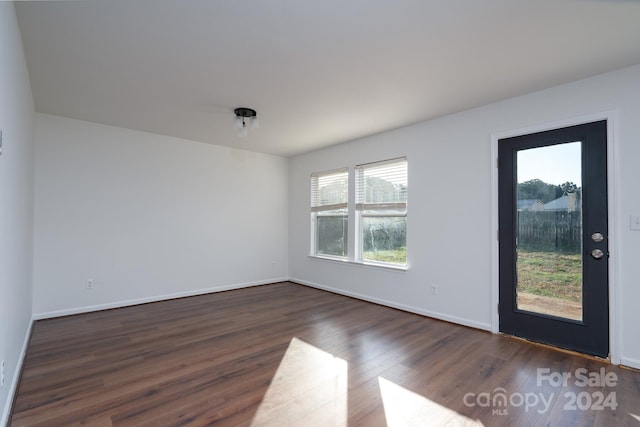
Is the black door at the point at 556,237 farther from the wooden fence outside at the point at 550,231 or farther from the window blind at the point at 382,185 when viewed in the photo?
the window blind at the point at 382,185

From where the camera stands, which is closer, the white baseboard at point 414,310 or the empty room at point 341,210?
the empty room at point 341,210

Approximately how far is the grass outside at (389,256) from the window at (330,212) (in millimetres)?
527

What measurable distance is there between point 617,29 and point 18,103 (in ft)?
14.4

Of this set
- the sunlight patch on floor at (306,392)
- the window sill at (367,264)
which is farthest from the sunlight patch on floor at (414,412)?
the window sill at (367,264)

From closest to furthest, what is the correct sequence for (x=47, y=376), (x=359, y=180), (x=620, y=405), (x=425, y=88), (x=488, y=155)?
(x=620, y=405) < (x=47, y=376) < (x=425, y=88) < (x=488, y=155) < (x=359, y=180)

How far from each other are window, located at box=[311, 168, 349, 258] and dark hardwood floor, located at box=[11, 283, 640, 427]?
1.86 metres

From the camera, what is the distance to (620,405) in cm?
204

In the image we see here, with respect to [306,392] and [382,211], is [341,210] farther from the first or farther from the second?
[306,392]

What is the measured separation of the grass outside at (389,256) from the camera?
4311 millimetres

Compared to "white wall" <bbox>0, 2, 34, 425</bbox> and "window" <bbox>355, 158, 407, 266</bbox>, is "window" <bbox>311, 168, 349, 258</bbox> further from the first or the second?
"white wall" <bbox>0, 2, 34, 425</bbox>

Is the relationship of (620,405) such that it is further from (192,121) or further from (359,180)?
(192,121)

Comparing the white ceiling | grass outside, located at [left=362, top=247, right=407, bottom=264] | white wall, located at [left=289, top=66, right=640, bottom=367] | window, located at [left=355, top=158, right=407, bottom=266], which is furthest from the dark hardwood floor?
the white ceiling

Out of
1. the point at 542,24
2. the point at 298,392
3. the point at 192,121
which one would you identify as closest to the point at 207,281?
the point at 192,121

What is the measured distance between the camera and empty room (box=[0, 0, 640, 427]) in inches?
79.3
